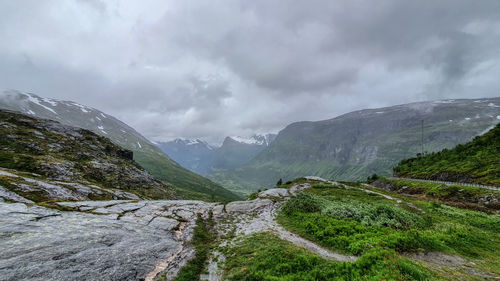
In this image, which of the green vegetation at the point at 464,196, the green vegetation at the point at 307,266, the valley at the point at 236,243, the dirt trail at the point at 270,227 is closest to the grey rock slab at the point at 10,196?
the valley at the point at 236,243

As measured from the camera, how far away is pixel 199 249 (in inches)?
642

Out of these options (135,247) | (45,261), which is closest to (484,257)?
(135,247)

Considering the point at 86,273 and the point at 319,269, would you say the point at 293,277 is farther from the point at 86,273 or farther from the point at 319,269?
the point at 86,273

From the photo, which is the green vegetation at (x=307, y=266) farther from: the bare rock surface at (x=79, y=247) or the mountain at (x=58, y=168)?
the mountain at (x=58, y=168)

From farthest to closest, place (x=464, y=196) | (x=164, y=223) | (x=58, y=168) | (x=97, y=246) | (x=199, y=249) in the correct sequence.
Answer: (x=58, y=168) < (x=464, y=196) < (x=164, y=223) < (x=199, y=249) < (x=97, y=246)

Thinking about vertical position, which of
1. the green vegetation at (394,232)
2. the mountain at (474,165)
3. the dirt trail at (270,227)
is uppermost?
the mountain at (474,165)

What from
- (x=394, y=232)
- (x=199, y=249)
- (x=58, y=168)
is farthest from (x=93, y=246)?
(x=58, y=168)

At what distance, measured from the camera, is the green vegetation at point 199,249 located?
12.3 metres

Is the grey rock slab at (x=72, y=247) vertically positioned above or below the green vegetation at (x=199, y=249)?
above

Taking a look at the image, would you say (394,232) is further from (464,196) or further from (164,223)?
(464,196)

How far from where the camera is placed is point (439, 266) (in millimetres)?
12156

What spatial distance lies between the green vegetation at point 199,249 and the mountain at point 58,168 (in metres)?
24.9

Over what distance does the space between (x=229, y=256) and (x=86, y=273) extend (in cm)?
930

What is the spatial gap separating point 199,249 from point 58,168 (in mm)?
62245
